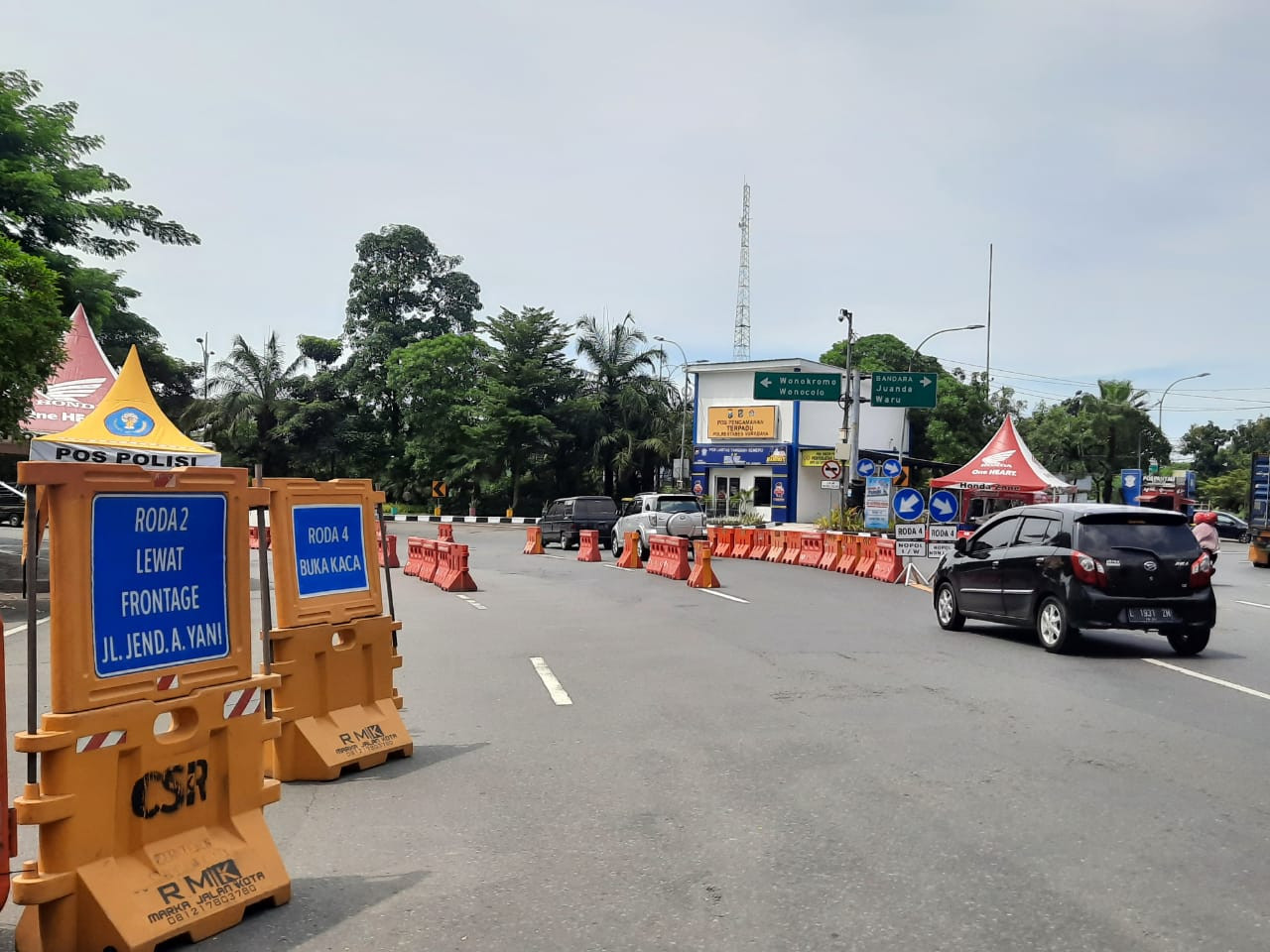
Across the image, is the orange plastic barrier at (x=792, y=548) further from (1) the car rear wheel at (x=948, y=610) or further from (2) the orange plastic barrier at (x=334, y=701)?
(2) the orange plastic barrier at (x=334, y=701)

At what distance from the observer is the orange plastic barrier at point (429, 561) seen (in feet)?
69.2

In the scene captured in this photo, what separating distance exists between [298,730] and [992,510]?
44.3 meters

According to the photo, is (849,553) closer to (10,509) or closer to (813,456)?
(813,456)

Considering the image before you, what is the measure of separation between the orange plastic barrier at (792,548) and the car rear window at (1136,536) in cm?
1527

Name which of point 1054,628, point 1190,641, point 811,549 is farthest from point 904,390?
point 1054,628

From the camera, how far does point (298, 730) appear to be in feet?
21.0

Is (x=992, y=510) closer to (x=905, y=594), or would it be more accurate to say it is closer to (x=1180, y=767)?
(x=905, y=594)

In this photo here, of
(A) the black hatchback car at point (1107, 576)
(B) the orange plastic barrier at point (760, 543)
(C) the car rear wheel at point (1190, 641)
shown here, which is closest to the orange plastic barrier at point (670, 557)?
(B) the orange plastic barrier at point (760, 543)

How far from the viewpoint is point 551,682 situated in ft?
31.7

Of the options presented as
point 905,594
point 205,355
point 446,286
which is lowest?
point 905,594

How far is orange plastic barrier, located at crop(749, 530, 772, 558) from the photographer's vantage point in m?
28.5

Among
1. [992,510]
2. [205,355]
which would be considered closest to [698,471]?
[992,510]

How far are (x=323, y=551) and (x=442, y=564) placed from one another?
13721 mm

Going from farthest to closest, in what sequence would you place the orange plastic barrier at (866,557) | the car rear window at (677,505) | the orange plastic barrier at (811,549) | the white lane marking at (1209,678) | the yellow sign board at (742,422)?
1. the yellow sign board at (742,422)
2. the car rear window at (677,505)
3. the orange plastic barrier at (811,549)
4. the orange plastic barrier at (866,557)
5. the white lane marking at (1209,678)
